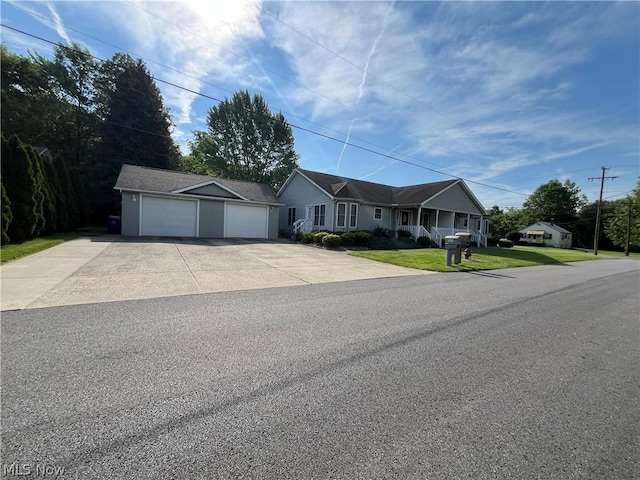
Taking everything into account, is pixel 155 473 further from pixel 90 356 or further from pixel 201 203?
pixel 201 203

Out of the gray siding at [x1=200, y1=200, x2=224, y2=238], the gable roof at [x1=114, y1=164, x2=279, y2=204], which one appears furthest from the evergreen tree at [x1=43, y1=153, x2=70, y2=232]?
the gray siding at [x1=200, y1=200, x2=224, y2=238]

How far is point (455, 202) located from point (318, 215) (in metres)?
11.8

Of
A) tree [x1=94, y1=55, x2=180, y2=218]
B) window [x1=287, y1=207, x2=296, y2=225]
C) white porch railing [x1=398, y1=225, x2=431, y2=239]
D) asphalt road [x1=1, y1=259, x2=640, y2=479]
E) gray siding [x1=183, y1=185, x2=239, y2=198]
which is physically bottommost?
asphalt road [x1=1, y1=259, x2=640, y2=479]

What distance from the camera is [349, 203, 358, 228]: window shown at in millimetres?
20891

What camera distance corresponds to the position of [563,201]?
57344 mm

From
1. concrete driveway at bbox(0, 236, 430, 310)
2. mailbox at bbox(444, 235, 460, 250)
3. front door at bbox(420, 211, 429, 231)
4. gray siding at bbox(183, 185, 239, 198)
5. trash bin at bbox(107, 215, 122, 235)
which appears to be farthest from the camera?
front door at bbox(420, 211, 429, 231)

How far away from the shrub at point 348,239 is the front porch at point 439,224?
6.20 metres

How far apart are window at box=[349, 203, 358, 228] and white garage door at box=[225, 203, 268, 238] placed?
606cm

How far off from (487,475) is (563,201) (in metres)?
72.8

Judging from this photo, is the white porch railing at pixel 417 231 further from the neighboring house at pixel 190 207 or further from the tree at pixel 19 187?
the tree at pixel 19 187

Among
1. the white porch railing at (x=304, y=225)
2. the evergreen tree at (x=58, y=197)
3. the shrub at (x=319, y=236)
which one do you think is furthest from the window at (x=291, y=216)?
the evergreen tree at (x=58, y=197)

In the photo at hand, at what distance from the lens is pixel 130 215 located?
16.5m

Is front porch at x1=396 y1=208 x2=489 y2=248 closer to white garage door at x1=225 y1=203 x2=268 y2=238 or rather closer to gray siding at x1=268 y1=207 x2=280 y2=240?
gray siding at x1=268 y1=207 x2=280 y2=240

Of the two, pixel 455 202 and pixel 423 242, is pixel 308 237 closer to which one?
pixel 423 242
